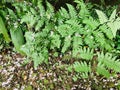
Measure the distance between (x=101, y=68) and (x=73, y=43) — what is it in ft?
1.91

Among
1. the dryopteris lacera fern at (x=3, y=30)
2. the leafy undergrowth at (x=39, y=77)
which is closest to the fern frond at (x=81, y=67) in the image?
the leafy undergrowth at (x=39, y=77)

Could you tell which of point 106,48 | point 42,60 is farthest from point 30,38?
point 106,48

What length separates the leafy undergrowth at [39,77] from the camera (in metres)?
4.51

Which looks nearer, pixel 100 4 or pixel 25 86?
pixel 25 86

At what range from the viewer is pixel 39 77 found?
480 centimetres

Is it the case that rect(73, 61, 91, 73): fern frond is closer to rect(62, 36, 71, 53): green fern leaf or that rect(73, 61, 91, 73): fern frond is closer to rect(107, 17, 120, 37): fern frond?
rect(62, 36, 71, 53): green fern leaf

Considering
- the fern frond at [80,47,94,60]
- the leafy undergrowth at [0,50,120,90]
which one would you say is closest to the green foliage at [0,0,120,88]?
Result: the fern frond at [80,47,94,60]

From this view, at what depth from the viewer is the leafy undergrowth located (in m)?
4.51

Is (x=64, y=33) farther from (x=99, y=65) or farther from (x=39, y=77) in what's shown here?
(x=39, y=77)

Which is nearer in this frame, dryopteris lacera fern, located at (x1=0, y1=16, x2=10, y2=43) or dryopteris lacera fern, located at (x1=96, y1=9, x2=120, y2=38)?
dryopteris lacera fern, located at (x1=96, y1=9, x2=120, y2=38)

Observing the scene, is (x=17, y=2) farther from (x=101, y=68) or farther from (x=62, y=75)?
(x=101, y=68)

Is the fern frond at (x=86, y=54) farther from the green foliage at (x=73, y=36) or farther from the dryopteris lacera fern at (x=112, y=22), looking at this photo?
the dryopteris lacera fern at (x=112, y=22)

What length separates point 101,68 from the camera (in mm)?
4305

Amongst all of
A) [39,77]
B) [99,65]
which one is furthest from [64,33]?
[39,77]
